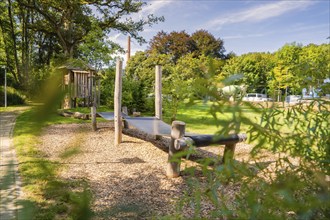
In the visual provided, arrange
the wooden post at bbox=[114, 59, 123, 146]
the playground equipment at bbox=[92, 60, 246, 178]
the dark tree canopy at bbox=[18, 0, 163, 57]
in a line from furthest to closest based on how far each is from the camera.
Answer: the dark tree canopy at bbox=[18, 0, 163, 57] < the wooden post at bbox=[114, 59, 123, 146] < the playground equipment at bbox=[92, 60, 246, 178]

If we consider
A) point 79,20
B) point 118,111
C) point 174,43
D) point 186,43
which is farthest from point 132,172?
point 174,43

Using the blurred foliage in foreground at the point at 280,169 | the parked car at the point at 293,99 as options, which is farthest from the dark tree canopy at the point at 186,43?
the blurred foliage in foreground at the point at 280,169

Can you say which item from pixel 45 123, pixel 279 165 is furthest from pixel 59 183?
pixel 279 165

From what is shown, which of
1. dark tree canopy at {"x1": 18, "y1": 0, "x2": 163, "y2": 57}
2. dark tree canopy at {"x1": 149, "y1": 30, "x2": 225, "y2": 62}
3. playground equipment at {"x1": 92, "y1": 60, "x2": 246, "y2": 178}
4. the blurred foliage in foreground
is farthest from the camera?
dark tree canopy at {"x1": 149, "y1": 30, "x2": 225, "y2": 62}

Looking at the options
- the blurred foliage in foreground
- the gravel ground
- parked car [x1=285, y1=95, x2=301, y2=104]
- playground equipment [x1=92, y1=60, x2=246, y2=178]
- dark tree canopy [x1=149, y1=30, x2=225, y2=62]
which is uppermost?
dark tree canopy [x1=149, y1=30, x2=225, y2=62]

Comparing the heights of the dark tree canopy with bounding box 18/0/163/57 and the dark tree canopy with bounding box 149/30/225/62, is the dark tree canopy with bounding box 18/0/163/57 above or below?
below

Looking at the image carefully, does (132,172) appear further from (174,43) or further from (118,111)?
(174,43)

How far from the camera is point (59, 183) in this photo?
40 cm

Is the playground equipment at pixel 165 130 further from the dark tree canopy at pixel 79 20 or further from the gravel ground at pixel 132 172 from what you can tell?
the dark tree canopy at pixel 79 20

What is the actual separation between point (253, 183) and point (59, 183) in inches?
14.2

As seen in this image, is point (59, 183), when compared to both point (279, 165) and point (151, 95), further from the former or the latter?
point (151, 95)

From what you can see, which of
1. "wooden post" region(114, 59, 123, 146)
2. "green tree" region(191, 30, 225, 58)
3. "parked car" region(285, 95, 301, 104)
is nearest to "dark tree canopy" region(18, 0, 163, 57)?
"wooden post" region(114, 59, 123, 146)

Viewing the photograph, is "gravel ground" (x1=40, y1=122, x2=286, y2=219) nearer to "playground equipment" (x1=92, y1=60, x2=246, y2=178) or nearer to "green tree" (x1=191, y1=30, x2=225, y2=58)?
"playground equipment" (x1=92, y1=60, x2=246, y2=178)

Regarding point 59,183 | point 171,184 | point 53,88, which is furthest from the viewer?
point 171,184
